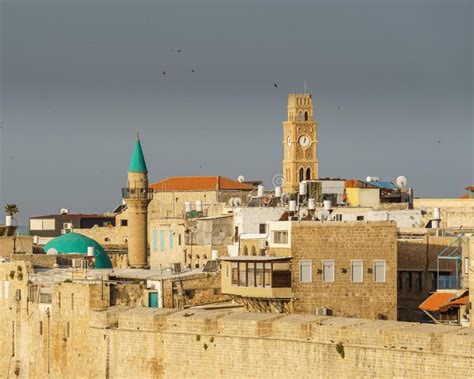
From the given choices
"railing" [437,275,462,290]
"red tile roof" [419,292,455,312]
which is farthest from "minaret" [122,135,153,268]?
"red tile roof" [419,292,455,312]

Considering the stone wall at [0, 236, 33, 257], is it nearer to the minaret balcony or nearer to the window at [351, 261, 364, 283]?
the minaret balcony

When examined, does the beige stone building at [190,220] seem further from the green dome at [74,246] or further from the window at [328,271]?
the window at [328,271]

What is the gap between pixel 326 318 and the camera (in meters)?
41.4

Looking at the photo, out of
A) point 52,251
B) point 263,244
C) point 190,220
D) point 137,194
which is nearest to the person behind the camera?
point 263,244

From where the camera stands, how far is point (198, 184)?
89.7 metres

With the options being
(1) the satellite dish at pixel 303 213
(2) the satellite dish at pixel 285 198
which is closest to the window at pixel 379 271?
(1) the satellite dish at pixel 303 213

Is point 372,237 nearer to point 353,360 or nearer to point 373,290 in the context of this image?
point 373,290

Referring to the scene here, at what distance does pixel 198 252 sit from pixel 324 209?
10.3m

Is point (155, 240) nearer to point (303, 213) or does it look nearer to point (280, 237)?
point (303, 213)

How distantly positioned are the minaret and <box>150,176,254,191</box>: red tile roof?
11474mm

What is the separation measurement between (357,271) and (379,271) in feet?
1.91

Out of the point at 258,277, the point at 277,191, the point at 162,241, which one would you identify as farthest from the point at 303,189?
the point at 258,277

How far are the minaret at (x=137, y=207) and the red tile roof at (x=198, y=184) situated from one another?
11.5m

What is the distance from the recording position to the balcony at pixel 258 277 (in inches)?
1850
